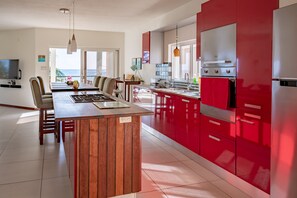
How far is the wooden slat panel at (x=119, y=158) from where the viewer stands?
91.4 inches

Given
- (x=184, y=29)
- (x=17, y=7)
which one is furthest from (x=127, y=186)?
(x=17, y=7)

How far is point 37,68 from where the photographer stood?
7777 millimetres

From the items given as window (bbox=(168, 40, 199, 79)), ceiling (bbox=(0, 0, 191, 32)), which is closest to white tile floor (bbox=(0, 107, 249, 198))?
window (bbox=(168, 40, 199, 79))

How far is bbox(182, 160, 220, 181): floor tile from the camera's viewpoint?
305 cm

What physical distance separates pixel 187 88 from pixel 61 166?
251cm

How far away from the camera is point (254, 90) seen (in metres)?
2.52

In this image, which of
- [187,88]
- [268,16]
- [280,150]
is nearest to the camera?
[280,150]

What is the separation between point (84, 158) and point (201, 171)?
5.36 ft

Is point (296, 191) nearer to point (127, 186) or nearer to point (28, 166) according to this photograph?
point (127, 186)

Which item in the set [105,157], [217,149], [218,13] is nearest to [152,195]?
[105,157]

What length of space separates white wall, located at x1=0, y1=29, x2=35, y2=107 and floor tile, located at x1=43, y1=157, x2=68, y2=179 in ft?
16.7

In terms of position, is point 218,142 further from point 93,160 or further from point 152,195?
point 93,160

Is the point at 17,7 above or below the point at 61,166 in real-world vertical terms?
above

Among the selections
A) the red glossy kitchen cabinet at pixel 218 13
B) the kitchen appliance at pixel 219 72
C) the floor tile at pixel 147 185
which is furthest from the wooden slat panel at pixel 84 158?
the red glossy kitchen cabinet at pixel 218 13
